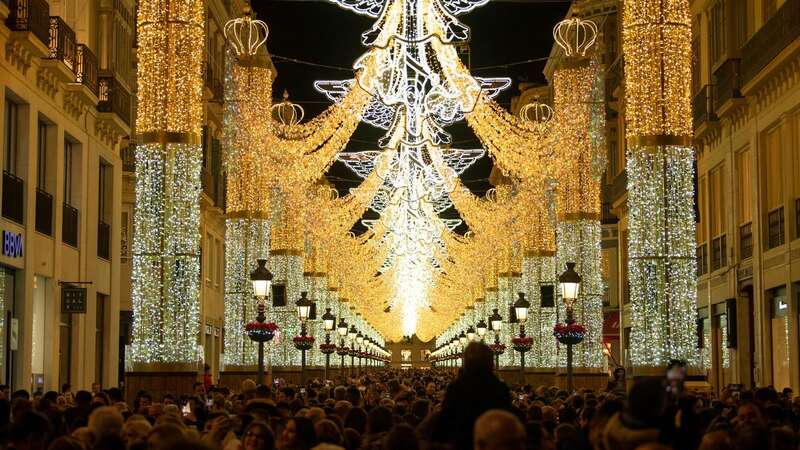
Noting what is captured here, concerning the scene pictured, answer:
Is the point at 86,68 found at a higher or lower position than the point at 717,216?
higher

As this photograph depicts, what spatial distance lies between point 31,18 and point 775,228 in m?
16.5

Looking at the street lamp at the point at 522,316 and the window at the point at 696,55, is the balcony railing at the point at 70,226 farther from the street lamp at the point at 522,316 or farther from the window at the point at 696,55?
the window at the point at 696,55

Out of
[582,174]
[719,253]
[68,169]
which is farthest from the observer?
[719,253]

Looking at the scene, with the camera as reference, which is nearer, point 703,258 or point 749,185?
point 749,185

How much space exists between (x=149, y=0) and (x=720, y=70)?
1875 centimetres

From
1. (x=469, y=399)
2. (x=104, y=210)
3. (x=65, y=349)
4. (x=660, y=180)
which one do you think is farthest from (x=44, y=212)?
(x=469, y=399)

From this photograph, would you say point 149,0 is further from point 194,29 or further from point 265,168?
point 265,168

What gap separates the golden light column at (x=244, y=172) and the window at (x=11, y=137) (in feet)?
15.6

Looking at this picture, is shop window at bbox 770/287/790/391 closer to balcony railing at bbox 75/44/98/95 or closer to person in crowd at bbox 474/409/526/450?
balcony railing at bbox 75/44/98/95

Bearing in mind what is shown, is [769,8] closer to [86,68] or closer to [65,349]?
[86,68]

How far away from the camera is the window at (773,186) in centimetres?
3409

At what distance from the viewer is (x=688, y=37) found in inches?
874

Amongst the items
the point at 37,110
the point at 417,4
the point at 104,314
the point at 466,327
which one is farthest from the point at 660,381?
the point at 466,327

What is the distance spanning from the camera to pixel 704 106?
40.6m
